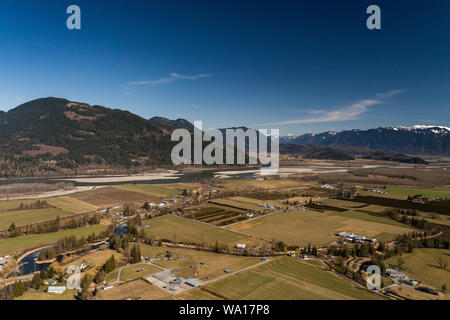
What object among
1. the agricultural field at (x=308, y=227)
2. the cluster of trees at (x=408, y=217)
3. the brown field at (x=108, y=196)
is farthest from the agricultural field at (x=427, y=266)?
the brown field at (x=108, y=196)

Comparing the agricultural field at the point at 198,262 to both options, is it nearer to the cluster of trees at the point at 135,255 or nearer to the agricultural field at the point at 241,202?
the cluster of trees at the point at 135,255

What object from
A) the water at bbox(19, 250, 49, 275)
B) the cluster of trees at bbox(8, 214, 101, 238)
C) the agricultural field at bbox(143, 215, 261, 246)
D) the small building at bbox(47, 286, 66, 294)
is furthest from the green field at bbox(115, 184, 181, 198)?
the small building at bbox(47, 286, 66, 294)

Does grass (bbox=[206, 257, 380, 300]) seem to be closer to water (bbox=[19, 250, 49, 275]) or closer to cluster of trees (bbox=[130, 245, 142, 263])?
cluster of trees (bbox=[130, 245, 142, 263])

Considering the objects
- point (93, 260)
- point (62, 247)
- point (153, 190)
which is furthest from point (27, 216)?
point (153, 190)

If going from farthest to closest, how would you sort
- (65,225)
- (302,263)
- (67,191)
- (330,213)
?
(67,191)
(330,213)
(65,225)
(302,263)

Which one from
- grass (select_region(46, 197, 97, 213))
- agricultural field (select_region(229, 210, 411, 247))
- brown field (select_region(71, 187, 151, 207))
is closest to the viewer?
agricultural field (select_region(229, 210, 411, 247))
